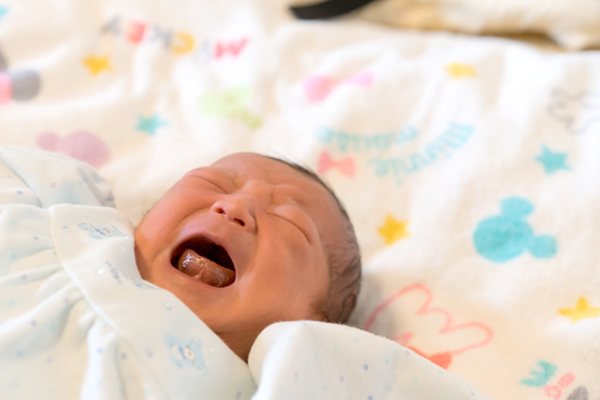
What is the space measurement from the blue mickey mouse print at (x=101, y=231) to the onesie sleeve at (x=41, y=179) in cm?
11

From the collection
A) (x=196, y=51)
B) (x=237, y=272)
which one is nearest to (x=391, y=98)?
(x=196, y=51)

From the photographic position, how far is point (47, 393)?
687 millimetres

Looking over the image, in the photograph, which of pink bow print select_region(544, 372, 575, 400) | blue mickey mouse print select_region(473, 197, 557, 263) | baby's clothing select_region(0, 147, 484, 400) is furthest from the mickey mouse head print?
pink bow print select_region(544, 372, 575, 400)

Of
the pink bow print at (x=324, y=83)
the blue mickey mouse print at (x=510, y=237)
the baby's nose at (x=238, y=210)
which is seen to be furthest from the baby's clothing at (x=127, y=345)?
the pink bow print at (x=324, y=83)

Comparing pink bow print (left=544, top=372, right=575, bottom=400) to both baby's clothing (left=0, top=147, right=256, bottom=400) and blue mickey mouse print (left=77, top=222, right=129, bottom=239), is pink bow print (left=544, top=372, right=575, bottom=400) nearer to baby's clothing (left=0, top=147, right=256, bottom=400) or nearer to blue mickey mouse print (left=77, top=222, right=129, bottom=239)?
baby's clothing (left=0, top=147, right=256, bottom=400)

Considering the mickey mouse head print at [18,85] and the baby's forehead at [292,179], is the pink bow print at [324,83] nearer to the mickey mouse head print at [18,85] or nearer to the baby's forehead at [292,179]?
the baby's forehead at [292,179]

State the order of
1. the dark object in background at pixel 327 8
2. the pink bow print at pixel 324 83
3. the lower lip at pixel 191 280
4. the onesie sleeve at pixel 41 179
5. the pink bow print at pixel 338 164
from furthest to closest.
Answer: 1. the dark object in background at pixel 327 8
2. the pink bow print at pixel 324 83
3. the pink bow print at pixel 338 164
4. the onesie sleeve at pixel 41 179
5. the lower lip at pixel 191 280

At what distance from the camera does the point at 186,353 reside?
0.73 meters

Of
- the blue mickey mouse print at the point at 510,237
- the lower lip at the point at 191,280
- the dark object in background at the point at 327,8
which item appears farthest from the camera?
the dark object in background at the point at 327,8

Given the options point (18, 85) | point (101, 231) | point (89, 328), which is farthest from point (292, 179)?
point (18, 85)

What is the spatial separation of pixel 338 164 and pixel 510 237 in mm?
401

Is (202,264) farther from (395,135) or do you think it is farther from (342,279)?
(395,135)

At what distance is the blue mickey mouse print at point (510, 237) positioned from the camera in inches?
43.1

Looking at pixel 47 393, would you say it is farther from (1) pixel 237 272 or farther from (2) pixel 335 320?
(2) pixel 335 320
